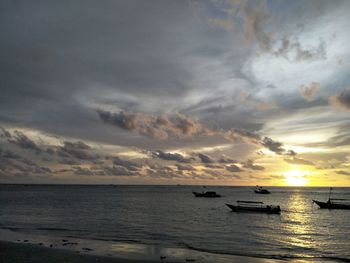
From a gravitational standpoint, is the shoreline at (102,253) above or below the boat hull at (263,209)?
below

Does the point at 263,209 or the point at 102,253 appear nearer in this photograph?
the point at 102,253

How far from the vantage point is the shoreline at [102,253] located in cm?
2897

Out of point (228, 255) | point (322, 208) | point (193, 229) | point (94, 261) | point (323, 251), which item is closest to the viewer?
point (94, 261)

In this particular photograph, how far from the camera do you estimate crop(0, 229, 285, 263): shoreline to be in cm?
2897

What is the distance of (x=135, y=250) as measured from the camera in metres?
35.6

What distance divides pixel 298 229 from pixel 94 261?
4100 cm

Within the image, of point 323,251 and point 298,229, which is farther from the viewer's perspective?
point 298,229

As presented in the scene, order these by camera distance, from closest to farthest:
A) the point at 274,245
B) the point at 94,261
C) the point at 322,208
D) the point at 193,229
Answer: the point at 94,261
the point at 274,245
the point at 193,229
the point at 322,208

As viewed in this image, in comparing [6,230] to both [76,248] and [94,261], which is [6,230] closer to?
[76,248]

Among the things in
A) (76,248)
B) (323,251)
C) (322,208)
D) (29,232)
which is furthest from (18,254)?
(322,208)

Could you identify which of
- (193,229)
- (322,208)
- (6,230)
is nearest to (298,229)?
(193,229)

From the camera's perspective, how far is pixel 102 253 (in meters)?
33.0

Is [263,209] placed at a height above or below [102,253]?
above

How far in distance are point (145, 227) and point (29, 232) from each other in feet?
58.2
